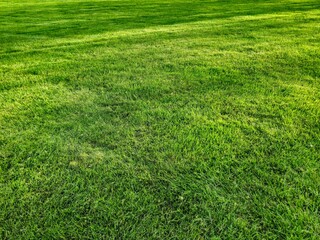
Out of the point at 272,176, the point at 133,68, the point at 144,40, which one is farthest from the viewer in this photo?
the point at 144,40

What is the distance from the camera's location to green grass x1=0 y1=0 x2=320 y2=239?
1.73 meters

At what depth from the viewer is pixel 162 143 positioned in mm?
2387

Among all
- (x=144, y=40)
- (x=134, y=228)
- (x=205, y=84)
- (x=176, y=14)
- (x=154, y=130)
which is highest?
(x=176, y=14)

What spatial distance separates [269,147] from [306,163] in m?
0.32

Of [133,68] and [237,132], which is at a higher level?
[133,68]

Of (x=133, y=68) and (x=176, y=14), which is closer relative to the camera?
(x=133, y=68)

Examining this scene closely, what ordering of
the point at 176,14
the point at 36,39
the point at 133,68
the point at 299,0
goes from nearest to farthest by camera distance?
the point at 133,68 < the point at 36,39 < the point at 176,14 < the point at 299,0

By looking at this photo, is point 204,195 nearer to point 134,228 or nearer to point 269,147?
point 134,228

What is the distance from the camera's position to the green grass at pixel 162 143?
1.73 m

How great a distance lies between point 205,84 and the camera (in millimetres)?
3463

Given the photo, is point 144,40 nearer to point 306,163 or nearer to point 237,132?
point 237,132

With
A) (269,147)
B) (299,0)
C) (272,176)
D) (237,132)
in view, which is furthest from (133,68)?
(299,0)

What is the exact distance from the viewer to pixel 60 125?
266cm

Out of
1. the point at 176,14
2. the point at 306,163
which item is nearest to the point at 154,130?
the point at 306,163
